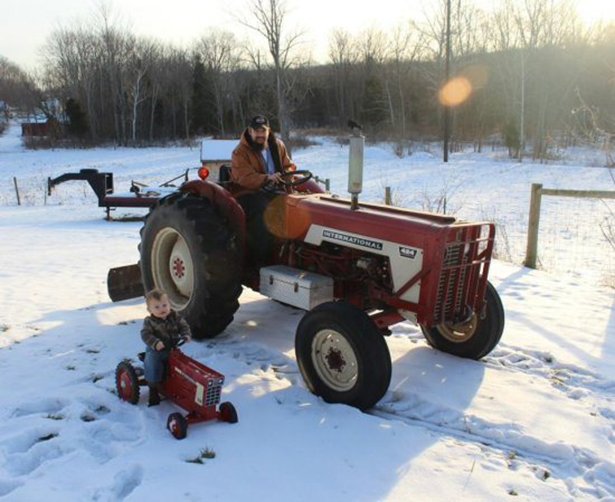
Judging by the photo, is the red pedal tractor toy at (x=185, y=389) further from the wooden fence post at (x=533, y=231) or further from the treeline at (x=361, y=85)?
the treeline at (x=361, y=85)

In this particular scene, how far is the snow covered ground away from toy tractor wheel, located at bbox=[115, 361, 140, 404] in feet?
0.24

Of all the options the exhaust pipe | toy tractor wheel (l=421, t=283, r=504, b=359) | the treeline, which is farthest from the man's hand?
the treeline

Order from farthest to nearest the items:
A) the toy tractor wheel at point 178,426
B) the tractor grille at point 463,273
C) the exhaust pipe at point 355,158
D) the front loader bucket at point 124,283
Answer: the front loader bucket at point 124,283
the tractor grille at point 463,273
the exhaust pipe at point 355,158
the toy tractor wheel at point 178,426

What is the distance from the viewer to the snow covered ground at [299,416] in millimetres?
2996

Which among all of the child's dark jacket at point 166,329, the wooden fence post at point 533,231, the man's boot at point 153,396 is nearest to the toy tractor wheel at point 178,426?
the man's boot at point 153,396

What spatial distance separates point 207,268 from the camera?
15.3 ft

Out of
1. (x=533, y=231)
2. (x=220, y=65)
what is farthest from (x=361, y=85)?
(x=533, y=231)

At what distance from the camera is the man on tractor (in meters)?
4.93

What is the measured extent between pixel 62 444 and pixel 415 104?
1964 inches

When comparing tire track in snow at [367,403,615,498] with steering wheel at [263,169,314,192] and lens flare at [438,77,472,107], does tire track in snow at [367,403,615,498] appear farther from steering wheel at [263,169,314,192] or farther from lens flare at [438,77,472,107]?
lens flare at [438,77,472,107]

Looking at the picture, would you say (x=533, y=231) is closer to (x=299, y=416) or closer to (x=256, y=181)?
(x=256, y=181)

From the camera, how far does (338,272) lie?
4.62 metres

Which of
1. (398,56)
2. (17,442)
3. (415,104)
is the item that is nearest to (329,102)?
(415,104)

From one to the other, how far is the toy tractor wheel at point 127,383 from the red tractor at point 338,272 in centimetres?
100
